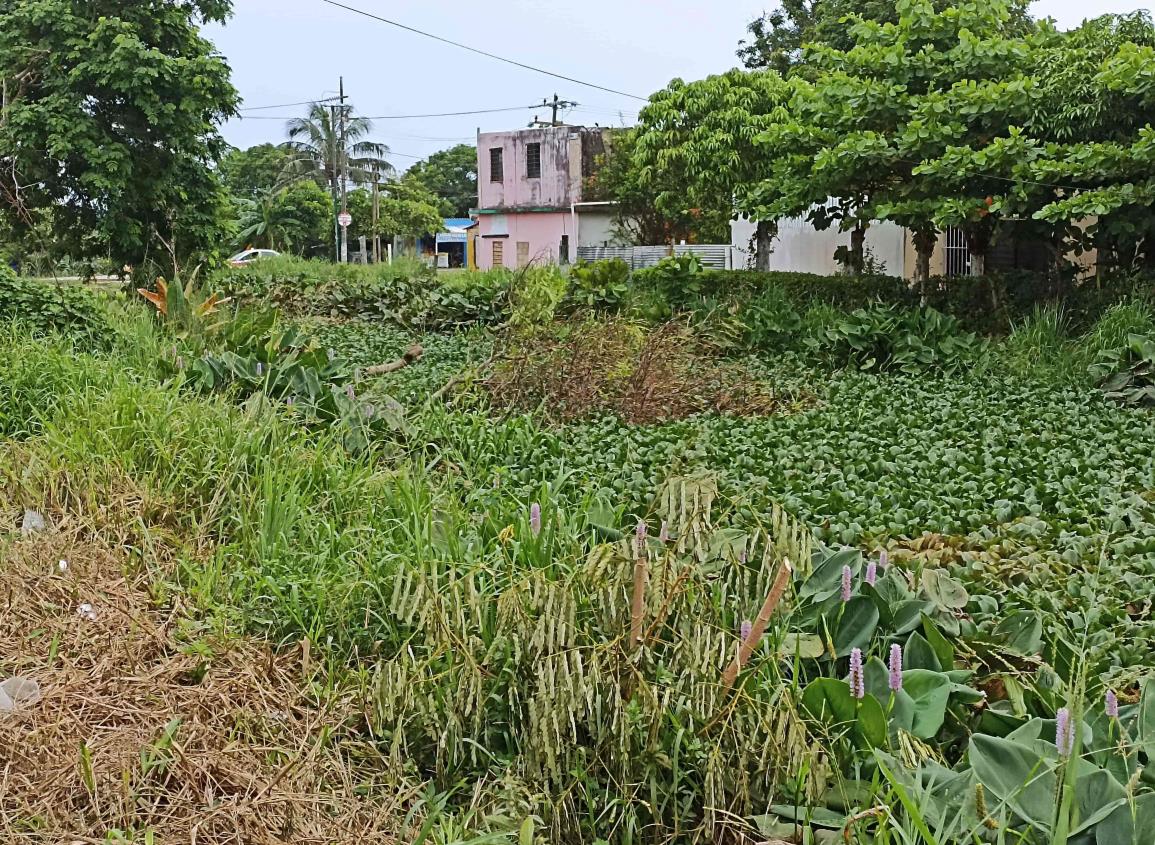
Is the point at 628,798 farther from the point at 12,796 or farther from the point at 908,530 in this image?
the point at 908,530

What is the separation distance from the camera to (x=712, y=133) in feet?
58.1

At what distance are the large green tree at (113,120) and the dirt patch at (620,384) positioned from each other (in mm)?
7425

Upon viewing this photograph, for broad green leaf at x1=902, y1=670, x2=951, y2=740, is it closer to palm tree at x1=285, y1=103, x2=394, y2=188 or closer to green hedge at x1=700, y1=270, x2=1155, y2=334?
green hedge at x1=700, y1=270, x2=1155, y2=334

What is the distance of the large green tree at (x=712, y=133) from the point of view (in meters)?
17.2

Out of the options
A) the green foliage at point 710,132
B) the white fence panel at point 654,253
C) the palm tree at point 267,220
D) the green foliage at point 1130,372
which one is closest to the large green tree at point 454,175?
the palm tree at point 267,220

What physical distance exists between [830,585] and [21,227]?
13454mm

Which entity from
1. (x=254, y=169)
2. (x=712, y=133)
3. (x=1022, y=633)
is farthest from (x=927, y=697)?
(x=254, y=169)

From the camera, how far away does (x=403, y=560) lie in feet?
9.25

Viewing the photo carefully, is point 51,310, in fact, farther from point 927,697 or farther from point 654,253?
point 654,253

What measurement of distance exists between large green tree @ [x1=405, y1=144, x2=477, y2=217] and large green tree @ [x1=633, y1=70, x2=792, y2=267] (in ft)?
116

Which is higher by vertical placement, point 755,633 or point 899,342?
point 899,342

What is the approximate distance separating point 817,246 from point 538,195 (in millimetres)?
17127

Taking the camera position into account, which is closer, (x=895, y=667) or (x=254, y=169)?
(x=895, y=667)

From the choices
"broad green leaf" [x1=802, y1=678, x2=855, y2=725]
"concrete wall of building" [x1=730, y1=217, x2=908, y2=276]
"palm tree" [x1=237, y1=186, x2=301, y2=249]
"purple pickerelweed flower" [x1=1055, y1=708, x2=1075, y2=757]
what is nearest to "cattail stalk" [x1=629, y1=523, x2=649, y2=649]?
"broad green leaf" [x1=802, y1=678, x2=855, y2=725]
